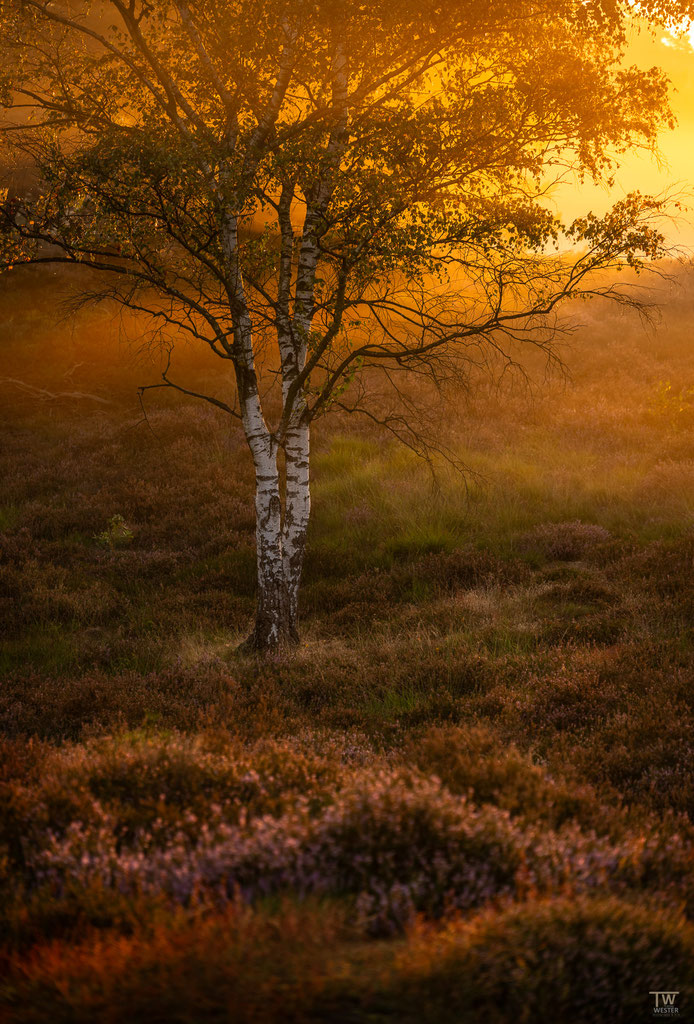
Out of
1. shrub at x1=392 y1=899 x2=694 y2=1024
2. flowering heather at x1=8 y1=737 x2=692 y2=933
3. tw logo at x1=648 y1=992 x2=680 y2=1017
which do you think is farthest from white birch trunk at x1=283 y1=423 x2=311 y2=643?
tw logo at x1=648 y1=992 x2=680 y2=1017

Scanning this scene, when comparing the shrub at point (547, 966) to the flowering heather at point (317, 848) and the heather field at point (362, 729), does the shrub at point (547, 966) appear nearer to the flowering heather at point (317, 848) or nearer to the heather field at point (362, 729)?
the heather field at point (362, 729)

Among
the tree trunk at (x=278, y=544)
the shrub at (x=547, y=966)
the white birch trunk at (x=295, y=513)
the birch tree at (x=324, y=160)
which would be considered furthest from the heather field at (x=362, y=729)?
the birch tree at (x=324, y=160)

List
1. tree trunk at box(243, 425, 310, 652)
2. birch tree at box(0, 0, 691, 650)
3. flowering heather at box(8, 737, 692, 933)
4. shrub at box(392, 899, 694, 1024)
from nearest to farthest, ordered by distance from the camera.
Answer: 1. shrub at box(392, 899, 694, 1024)
2. flowering heather at box(8, 737, 692, 933)
3. birch tree at box(0, 0, 691, 650)
4. tree trunk at box(243, 425, 310, 652)

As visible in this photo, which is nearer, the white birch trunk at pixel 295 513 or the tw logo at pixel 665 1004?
the tw logo at pixel 665 1004

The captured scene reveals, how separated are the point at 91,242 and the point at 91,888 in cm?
725

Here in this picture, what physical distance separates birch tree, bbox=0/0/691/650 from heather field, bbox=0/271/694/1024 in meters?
2.33

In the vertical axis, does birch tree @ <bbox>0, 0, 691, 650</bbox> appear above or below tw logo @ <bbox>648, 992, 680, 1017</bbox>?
above

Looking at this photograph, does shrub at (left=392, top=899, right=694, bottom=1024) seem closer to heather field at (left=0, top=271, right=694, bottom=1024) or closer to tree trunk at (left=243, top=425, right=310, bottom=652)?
heather field at (left=0, top=271, right=694, bottom=1024)

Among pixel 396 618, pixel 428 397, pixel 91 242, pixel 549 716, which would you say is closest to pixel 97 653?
pixel 396 618

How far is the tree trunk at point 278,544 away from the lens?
29.5 ft

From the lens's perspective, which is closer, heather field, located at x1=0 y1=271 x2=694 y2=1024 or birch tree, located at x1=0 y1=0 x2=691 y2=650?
heather field, located at x1=0 y1=271 x2=694 y2=1024

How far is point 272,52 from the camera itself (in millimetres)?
8133

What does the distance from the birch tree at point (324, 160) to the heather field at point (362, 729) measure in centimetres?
233

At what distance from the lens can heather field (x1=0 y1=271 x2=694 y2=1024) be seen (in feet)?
8.13
